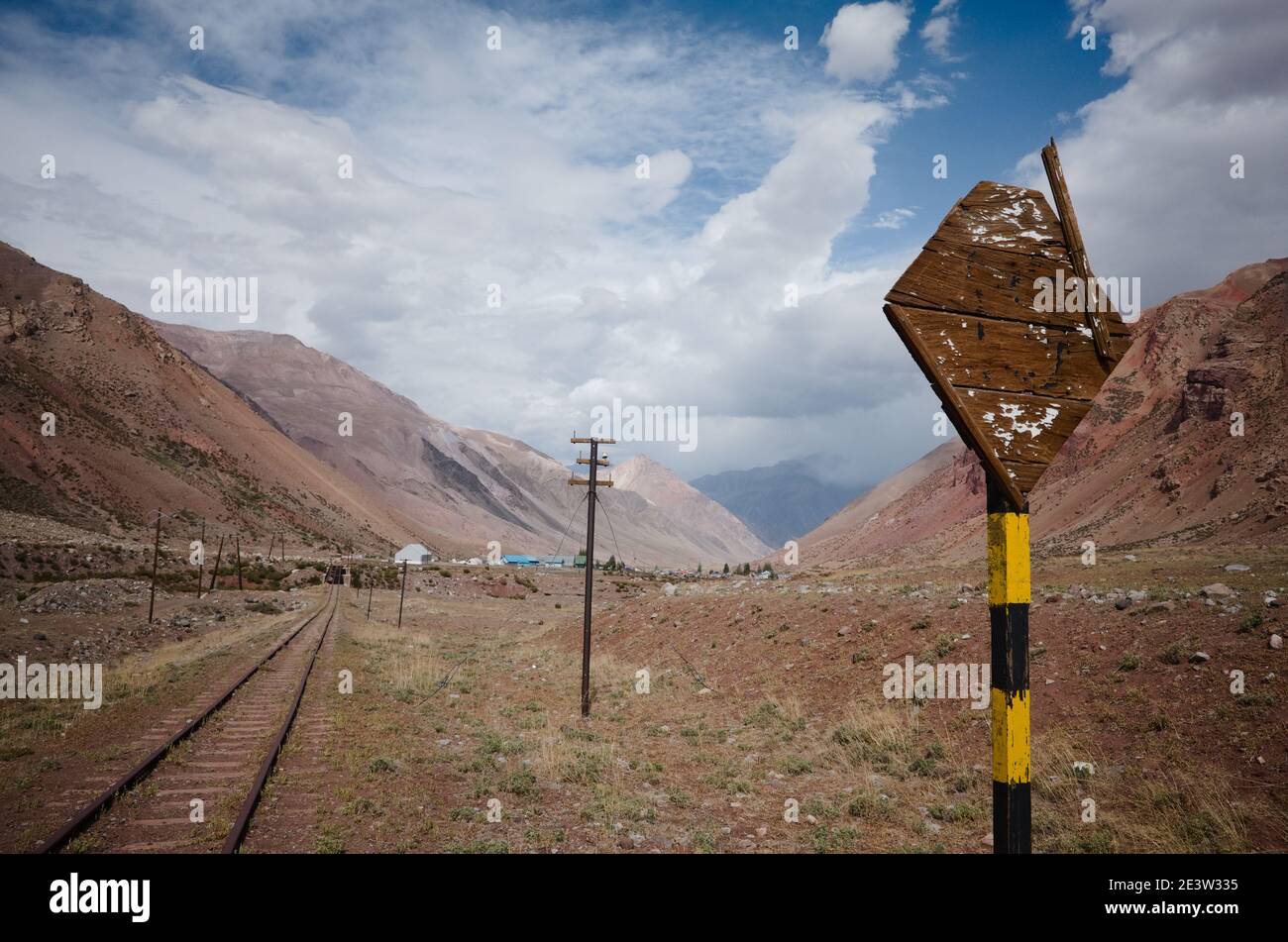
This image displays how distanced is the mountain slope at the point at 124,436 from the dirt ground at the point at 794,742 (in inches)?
2521

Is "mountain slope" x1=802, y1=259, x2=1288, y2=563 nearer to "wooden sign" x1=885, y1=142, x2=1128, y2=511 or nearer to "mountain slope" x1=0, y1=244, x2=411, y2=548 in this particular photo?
"wooden sign" x1=885, y1=142, x2=1128, y2=511

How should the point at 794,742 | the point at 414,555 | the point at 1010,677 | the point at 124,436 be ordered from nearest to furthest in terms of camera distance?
the point at 1010,677
the point at 794,742
the point at 124,436
the point at 414,555

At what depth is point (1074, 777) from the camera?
9000 millimetres

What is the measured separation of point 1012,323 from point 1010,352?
15 centimetres

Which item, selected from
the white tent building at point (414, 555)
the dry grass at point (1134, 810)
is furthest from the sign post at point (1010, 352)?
the white tent building at point (414, 555)

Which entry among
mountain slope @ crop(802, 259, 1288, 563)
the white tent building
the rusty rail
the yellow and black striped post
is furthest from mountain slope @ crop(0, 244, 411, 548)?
mountain slope @ crop(802, 259, 1288, 563)

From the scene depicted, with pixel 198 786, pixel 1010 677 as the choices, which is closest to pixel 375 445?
pixel 198 786

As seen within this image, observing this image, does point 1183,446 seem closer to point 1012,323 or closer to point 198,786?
point 1012,323

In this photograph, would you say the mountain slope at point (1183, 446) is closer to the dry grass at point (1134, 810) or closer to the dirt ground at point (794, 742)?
the dirt ground at point (794, 742)

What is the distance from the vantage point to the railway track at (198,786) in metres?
8.02

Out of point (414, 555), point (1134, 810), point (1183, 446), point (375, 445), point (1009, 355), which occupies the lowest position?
point (414, 555)

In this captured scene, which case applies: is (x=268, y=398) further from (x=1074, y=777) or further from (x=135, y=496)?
(x=1074, y=777)

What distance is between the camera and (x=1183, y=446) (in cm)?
5538
